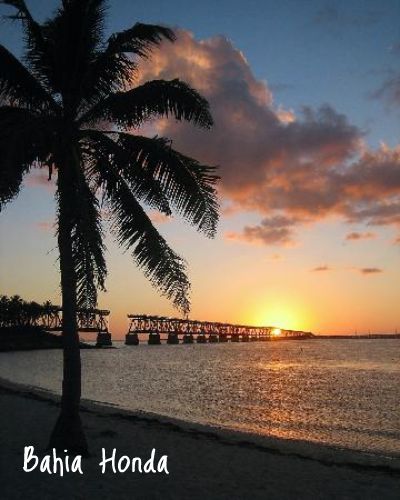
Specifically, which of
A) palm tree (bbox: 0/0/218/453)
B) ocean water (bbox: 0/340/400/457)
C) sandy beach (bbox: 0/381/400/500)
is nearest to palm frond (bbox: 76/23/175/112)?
palm tree (bbox: 0/0/218/453)

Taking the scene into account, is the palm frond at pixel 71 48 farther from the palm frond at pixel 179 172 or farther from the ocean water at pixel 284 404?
the ocean water at pixel 284 404

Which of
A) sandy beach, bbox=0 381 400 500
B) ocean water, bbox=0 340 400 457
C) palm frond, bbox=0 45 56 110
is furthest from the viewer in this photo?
ocean water, bbox=0 340 400 457

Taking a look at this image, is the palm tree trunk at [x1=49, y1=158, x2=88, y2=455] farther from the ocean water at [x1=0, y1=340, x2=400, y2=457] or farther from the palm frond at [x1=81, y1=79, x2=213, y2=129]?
the ocean water at [x1=0, y1=340, x2=400, y2=457]

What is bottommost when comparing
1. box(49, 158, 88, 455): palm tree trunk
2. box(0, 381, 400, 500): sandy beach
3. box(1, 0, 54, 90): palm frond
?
box(0, 381, 400, 500): sandy beach

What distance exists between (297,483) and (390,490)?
7.43 ft

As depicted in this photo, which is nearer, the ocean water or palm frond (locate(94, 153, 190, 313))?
palm frond (locate(94, 153, 190, 313))

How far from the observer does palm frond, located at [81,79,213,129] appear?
509 inches

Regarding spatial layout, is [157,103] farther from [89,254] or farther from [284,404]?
[284,404]

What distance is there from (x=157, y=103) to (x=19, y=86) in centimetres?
338

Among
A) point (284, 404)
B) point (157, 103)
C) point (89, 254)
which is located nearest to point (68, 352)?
point (89, 254)

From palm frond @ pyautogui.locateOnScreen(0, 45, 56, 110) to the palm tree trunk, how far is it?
1.96 metres

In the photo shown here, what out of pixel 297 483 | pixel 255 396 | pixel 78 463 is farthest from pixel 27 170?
pixel 255 396

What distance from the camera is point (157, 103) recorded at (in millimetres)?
13117

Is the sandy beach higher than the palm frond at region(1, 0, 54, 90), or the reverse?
the palm frond at region(1, 0, 54, 90)
